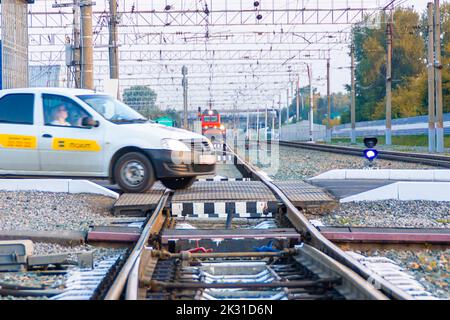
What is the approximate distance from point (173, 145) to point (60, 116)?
6.01ft

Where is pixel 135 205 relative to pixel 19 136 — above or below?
below

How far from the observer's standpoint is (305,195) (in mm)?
11250

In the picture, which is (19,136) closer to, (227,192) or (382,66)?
(227,192)

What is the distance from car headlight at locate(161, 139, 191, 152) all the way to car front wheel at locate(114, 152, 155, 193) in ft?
1.17

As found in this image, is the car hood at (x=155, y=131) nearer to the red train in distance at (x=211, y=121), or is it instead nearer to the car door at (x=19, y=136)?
the car door at (x=19, y=136)

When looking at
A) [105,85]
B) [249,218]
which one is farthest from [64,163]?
[105,85]

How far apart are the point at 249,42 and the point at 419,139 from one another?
1680 cm

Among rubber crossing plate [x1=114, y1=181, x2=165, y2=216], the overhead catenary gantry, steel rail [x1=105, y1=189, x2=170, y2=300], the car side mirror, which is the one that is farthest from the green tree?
steel rail [x1=105, y1=189, x2=170, y2=300]

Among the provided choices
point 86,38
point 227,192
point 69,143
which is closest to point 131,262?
point 227,192

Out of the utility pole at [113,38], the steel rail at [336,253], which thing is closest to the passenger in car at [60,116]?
the steel rail at [336,253]

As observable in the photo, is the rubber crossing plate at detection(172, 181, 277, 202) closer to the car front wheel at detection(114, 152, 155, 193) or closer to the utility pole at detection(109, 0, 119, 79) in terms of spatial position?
the car front wheel at detection(114, 152, 155, 193)

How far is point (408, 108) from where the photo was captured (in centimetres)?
7919

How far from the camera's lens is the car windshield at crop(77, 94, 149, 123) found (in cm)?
1239

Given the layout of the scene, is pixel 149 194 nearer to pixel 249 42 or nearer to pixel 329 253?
Answer: pixel 329 253
